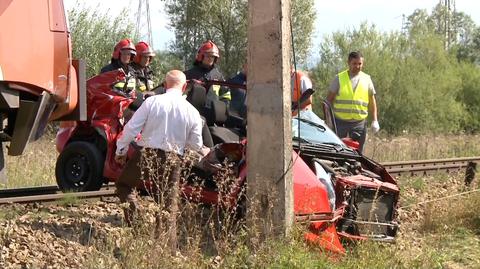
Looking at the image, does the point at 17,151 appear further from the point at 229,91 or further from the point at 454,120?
the point at 454,120

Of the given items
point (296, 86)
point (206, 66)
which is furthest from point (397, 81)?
point (296, 86)

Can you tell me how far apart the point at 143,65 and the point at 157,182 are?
4.51 m

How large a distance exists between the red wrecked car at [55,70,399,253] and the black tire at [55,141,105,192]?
0.01m

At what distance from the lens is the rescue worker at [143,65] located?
10469 mm

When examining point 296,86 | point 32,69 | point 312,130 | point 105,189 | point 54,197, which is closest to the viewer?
point 32,69

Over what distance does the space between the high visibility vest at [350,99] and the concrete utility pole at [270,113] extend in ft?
17.4

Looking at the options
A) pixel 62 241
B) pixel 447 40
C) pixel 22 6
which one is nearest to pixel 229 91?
pixel 62 241

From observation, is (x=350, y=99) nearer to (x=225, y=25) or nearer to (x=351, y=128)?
(x=351, y=128)

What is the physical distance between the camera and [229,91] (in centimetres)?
944

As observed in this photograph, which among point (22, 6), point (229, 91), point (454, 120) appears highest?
point (22, 6)

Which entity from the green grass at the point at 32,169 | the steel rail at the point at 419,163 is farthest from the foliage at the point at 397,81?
the green grass at the point at 32,169

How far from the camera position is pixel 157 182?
634cm

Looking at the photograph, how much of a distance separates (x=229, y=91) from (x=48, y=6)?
424 cm

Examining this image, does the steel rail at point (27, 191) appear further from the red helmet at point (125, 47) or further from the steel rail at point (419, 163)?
the steel rail at point (419, 163)
